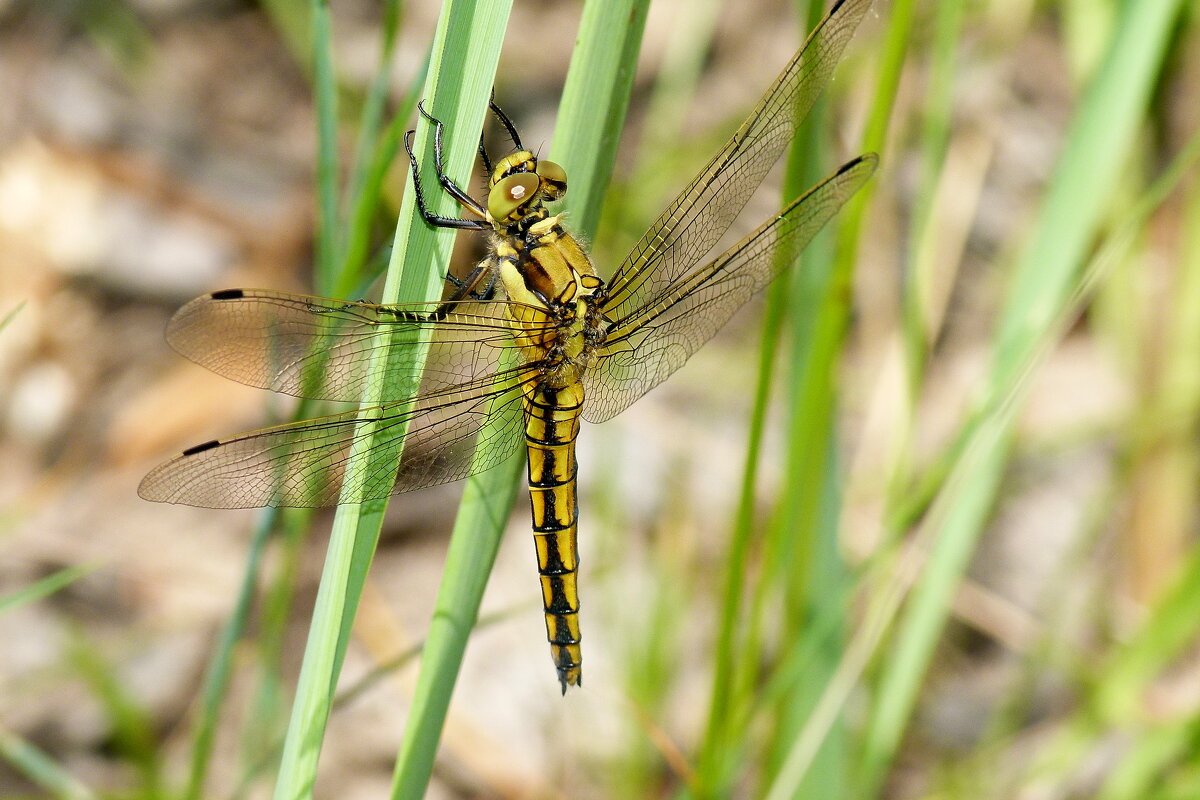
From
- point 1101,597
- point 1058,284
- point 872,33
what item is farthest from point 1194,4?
point 1101,597

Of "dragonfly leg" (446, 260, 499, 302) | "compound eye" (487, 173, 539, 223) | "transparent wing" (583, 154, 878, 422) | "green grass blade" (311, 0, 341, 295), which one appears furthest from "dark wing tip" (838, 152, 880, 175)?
"green grass blade" (311, 0, 341, 295)

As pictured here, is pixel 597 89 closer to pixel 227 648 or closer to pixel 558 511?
pixel 558 511

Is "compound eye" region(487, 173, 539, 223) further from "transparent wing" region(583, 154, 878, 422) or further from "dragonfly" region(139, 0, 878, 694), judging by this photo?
"transparent wing" region(583, 154, 878, 422)

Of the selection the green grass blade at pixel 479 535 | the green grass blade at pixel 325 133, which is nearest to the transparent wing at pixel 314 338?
the green grass blade at pixel 325 133

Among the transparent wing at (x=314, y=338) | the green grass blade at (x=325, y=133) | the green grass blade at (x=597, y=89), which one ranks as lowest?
the transparent wing at (x=314, y=338)

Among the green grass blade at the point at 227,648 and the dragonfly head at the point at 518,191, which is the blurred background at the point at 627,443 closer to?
the green grass blade at the point at 227,648

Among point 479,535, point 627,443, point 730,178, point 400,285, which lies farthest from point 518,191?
point 627,443
